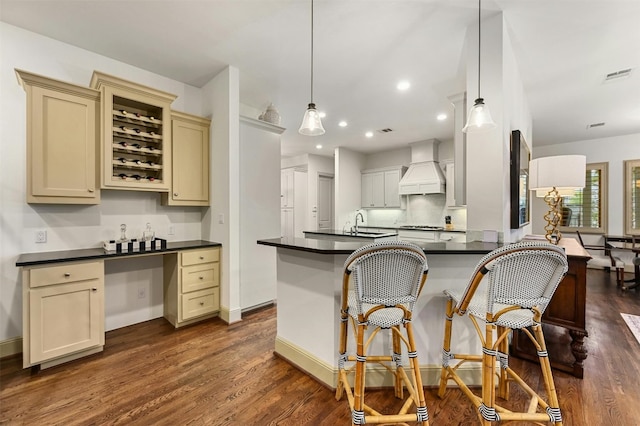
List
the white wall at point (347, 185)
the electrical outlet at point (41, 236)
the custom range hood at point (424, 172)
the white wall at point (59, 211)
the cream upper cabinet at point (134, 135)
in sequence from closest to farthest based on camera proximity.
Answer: the white wall at point (59, 211)
the electrical outlet at point (41, 236)
the cream upper cabinet at point (134, 135)
the custom range hood at point (424, 172)
the white wall at point (347, 185)

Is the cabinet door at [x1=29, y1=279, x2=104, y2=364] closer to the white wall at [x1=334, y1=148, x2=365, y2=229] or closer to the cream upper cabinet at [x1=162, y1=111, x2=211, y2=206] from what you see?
the cream upper cabinet at [x1=162, y1=111, x2=211, y2=206]

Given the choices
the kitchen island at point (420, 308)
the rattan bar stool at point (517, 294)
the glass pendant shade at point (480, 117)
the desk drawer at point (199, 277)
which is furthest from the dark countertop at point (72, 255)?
the glass pendant shade at point (480, 117)

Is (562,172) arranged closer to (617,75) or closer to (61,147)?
(617,75)

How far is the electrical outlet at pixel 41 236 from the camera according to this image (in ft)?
8.19

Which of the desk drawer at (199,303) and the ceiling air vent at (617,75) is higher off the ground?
the ceiling air vent at (617,75)

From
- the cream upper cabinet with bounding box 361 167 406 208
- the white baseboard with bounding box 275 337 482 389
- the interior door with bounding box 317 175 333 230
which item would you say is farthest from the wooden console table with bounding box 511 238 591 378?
the interior door with bounding box 317 175 333 230

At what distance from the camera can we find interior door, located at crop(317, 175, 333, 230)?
24.2 feet

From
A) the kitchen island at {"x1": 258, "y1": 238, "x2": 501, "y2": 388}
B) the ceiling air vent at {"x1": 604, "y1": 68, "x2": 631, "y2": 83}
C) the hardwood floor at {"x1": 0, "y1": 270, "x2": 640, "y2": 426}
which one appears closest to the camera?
the hardwood floor at {"x1": 0, "y1": 270, "x2": 640, "y2": 426}

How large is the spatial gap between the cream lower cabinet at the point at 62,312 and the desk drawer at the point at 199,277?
2.36ft

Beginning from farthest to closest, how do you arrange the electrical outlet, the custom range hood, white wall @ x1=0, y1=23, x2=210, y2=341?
the custom range hood
the electrical outlet
white wall @ x1=0, y1=23, x2=210, y2=341

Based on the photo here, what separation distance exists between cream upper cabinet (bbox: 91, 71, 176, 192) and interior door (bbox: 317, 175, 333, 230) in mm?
4625

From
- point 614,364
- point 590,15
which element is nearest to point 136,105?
point 590,15

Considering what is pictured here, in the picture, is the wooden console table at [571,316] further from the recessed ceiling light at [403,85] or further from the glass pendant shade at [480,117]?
the recessed ceiling light at [403,85]

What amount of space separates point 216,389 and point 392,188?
5.56 metres
